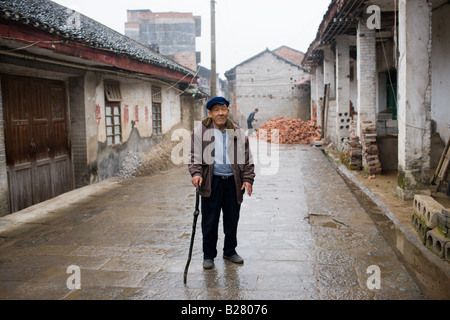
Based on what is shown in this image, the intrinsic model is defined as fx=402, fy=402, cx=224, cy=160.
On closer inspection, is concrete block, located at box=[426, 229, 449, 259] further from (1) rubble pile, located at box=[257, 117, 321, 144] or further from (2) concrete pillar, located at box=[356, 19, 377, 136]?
(1) rubble pile, located at box=[257, 117, 321, 144]

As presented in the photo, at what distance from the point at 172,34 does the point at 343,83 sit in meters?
25.1

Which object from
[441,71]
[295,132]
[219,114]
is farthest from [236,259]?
[295,132]

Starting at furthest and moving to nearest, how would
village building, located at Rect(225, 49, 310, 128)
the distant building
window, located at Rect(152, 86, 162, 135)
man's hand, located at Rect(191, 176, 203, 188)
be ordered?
the distant building
village building, located at Rect(225, 49, 310, 128)
window, located at Rect(152, 86, 162, 135)
man's hand, located at Rect(191, 176, 203, 188)

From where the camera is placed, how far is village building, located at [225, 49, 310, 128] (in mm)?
31422

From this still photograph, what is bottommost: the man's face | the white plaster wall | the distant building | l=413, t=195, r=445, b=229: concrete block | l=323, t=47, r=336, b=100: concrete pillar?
l=413, t=195, r=445, b=229: concrete block

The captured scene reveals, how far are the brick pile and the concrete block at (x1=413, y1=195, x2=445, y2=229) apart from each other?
13.5 ft

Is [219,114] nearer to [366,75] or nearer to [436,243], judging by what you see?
[436,243]

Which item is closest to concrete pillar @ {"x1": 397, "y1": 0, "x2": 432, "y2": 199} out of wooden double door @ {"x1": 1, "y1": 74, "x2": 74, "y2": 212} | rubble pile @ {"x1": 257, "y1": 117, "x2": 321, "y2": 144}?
wooden double door @ {"x1": 1, "y1": 74, "x2": 74, "y2": 212}

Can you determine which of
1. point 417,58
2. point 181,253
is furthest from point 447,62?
point 181,253

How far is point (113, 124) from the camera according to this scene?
11.1 meters

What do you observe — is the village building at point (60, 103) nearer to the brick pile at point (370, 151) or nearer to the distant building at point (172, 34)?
the brick pile at point (370, 151)

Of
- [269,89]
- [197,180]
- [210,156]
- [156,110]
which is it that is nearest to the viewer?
[197,180]

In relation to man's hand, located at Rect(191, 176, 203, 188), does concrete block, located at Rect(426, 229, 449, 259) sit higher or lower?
lower
